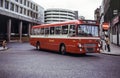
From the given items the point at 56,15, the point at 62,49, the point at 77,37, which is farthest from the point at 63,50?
the point at 56,15

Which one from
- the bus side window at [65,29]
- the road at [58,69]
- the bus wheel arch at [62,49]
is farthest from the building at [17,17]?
the road at [58,69]

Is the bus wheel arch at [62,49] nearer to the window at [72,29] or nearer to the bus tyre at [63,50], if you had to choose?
the bus tyre at [63,50]

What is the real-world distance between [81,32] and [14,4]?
57.7m

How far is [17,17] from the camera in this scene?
7069 cm

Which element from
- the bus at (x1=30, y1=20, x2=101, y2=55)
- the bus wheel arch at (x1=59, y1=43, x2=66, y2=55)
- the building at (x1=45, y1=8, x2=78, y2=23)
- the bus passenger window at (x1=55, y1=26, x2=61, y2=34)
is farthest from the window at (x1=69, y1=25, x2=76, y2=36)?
the building at (x1=45, y1=8, x2=78, y2=23)

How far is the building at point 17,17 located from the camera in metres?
67.4

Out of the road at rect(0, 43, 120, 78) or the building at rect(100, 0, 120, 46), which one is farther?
the building at rect(100, 0, 120, 46)

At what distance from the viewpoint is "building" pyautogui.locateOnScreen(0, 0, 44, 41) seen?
6744cm

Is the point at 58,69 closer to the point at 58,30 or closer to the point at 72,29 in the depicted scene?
the point at 72,29

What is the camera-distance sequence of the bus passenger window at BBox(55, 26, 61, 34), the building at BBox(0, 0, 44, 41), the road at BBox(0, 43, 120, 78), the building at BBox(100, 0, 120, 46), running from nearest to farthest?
the road at BBox(0, 43, 120, 78) → the bus passenger window at BBox(55, 26, 61, 34) → the building at BBox(100, 0, 120, 46) → the building at BBox(0, 0, 44, 41)

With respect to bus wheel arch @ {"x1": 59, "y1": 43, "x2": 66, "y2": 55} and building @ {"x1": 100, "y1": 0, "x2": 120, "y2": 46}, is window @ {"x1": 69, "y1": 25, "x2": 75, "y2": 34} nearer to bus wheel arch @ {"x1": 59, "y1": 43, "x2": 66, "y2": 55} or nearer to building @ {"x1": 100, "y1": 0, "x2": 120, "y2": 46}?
bus wheel arch @ {"x1": 59, "y1": 43, "x2": 66, "y2": 55}

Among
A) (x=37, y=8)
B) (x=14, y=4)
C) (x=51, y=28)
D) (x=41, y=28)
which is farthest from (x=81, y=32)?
(x=37, y=8)

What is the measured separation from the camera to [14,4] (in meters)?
72.9

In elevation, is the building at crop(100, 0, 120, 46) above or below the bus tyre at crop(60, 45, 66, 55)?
above
